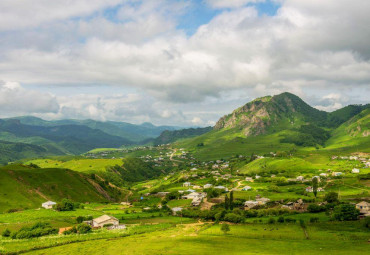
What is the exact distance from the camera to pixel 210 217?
109125 mm

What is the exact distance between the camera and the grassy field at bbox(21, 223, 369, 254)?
64.8m

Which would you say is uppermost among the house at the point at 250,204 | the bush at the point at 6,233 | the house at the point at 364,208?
the house at the point at 364,208

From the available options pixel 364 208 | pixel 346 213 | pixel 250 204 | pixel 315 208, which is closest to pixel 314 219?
pixel 346 213

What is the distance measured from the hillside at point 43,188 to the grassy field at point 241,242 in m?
78.4

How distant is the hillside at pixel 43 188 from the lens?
135 metres

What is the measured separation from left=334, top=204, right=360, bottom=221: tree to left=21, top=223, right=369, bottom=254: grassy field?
6.79 m

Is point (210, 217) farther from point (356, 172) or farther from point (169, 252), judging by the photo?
point (356, 172)

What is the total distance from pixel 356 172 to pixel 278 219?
12233 cm

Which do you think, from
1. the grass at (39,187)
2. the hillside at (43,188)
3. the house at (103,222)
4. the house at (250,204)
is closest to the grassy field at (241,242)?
the house at (103,222)

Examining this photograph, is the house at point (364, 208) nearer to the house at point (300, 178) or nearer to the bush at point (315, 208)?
the bush at point (315, 208)

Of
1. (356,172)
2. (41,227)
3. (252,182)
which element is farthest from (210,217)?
(356,172)

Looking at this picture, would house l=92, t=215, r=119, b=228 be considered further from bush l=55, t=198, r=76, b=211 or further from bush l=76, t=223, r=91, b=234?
bush l=55, t=198, r=76, b=211

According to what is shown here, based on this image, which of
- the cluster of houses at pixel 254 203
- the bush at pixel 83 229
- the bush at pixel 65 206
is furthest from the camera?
the cluster of houses at pixel 254 203

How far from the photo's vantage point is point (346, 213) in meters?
89.8
